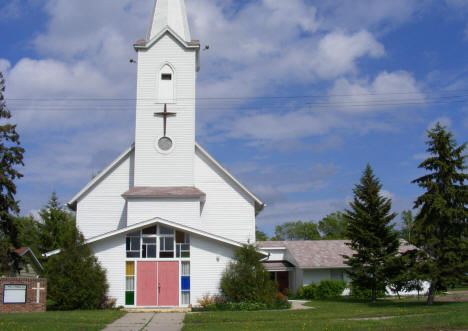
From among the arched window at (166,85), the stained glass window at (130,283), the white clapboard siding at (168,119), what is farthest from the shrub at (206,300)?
the arched window at (166,85)

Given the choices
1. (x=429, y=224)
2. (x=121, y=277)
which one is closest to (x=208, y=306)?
(x=121, y=277)

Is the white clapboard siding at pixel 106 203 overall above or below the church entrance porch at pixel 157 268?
above

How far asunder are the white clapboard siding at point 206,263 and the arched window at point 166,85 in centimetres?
893

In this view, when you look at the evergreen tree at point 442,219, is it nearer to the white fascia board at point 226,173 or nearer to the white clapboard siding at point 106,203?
the white fascia board at point 226,173

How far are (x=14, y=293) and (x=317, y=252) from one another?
24.1 m

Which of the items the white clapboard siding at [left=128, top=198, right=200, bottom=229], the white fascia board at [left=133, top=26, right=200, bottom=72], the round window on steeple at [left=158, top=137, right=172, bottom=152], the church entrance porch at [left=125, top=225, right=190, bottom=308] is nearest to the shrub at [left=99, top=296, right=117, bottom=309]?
the church entrance porch at [left=125, top=225, right=190, bottom=308]

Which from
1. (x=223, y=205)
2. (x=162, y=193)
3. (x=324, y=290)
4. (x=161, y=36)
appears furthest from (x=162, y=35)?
(x=324, y=290)

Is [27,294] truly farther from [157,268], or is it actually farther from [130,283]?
[157,268]

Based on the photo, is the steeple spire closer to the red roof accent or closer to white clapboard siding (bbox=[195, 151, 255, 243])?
white clapboard siding (bbox=[195, 151, 255, 243])

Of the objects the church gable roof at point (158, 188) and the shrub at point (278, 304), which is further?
the church gable roof at point (158, 188)

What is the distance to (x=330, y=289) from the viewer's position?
33.2m

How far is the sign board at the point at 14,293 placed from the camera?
19938mm

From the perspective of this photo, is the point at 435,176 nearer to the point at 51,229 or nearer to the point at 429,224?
the point at 429,224

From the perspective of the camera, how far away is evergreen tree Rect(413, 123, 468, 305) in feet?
71.8
